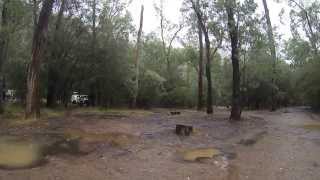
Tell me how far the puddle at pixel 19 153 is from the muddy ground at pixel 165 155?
0.36 m

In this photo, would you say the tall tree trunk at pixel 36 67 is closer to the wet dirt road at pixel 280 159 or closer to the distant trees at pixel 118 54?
the distant trees at pixel 118 54

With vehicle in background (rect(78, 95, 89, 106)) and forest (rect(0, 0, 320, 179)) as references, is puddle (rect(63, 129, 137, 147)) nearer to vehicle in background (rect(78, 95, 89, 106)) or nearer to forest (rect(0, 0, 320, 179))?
forest (rect(0, 0, 320, 179))

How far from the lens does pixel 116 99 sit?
4200 centimetres

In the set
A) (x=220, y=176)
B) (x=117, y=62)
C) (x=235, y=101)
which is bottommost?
(x=220, y=176)

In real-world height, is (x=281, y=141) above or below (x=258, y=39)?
below

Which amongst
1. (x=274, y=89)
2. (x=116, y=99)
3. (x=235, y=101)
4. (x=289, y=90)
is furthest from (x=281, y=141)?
(x=289, y=90)

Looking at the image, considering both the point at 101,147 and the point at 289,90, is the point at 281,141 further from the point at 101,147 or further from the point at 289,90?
the point at 289,90

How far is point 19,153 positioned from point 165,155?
409 centimetres

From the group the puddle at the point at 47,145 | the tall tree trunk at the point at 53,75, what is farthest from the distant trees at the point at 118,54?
the puddle at the point at 47,145

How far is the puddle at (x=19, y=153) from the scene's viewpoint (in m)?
10.9

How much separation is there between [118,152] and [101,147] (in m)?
0.82

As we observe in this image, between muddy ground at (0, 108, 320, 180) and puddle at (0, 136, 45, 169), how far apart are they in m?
0.36

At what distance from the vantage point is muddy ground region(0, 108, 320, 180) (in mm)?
10320

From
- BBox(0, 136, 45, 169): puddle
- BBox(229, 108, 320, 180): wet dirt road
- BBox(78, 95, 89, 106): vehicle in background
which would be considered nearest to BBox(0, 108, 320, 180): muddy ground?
BBox(229, 108, 320, 180): wet dirt road
